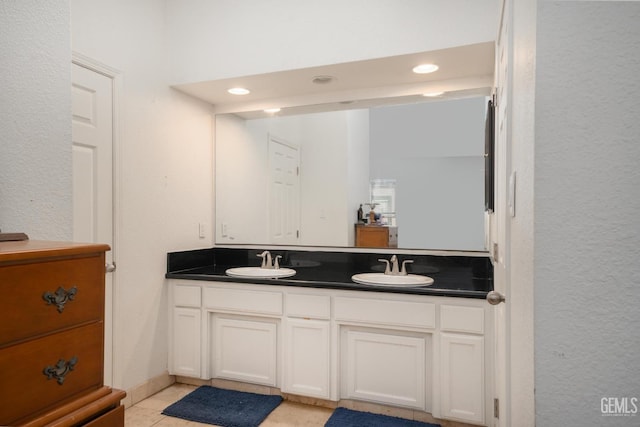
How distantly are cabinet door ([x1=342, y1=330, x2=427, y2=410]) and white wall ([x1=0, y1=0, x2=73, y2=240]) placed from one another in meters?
1.65

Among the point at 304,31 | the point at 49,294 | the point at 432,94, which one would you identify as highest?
the point at 304,31

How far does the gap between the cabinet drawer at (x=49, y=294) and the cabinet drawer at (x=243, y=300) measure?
5.19 feet

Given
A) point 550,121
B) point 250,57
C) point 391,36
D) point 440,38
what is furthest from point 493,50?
point 550,121

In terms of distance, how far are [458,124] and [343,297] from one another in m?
1.34

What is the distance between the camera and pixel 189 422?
7.62 feet

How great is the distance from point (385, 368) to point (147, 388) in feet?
5.00

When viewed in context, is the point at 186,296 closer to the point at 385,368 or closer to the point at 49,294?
the point at 385,368

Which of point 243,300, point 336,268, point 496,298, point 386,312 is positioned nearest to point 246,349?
point 243,300

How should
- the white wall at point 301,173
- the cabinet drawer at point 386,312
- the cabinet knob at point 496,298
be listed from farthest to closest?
the white wall at point 301,173
the cabinet drawer at point 386,312
the cabinet knob at point 496,298

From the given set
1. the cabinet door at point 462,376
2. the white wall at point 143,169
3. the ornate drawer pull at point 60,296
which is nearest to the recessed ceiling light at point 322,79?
the white wall at point 143,169

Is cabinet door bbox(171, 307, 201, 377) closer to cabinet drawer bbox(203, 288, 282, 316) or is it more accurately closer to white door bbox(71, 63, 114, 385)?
cabinet drawer bbox(203, 288, 282, 316)

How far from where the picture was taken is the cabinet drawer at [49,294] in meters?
0.81

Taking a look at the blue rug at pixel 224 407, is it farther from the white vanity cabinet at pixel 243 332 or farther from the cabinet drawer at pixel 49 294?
the cabinet drawer at pixel 49 294

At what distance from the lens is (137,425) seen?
90.2 inches
